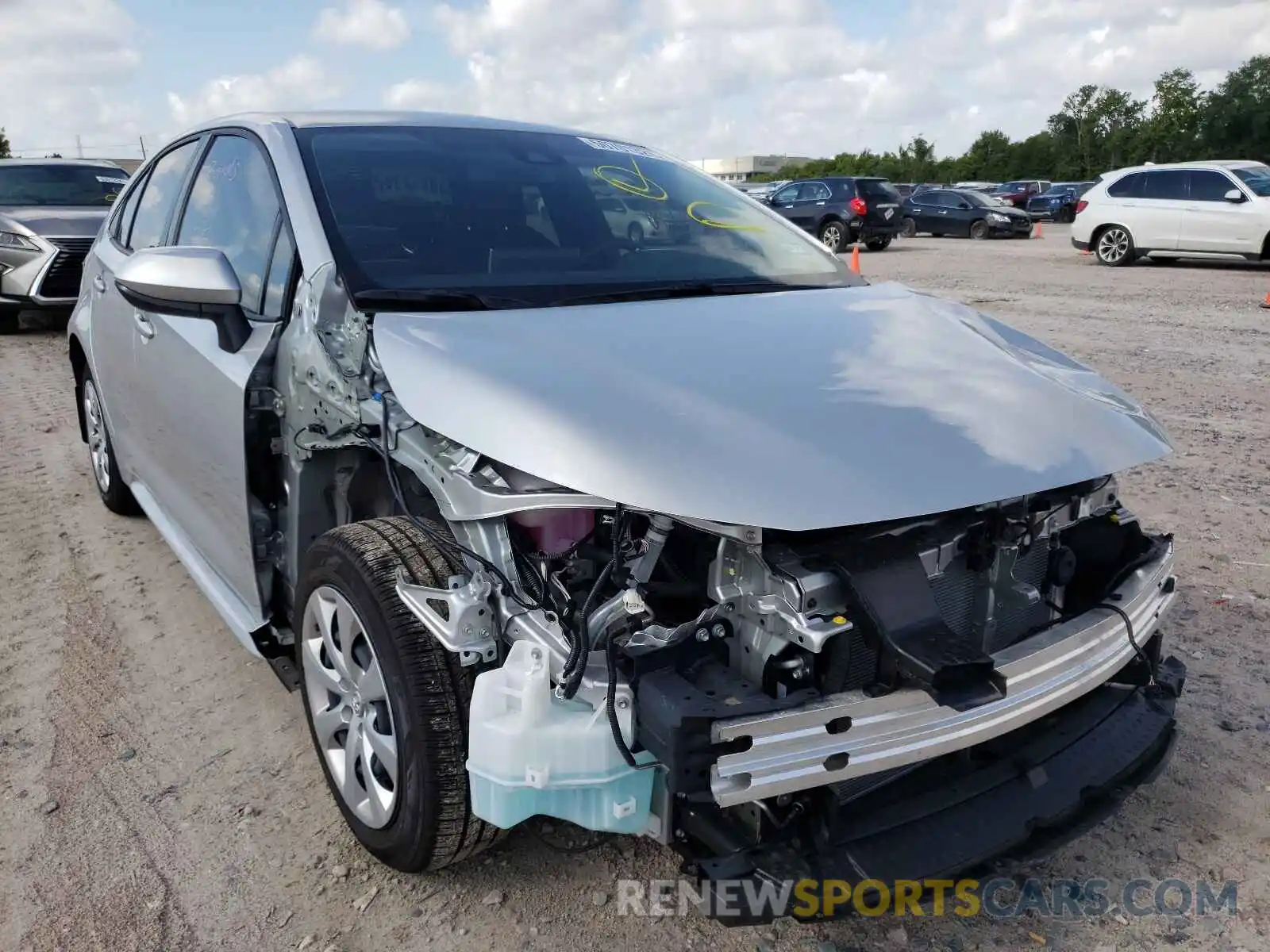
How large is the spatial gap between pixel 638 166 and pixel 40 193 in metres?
10.3

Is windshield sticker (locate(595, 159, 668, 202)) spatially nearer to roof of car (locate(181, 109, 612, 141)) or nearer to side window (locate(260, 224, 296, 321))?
roof of car (locate(181, 109, 612, 141))

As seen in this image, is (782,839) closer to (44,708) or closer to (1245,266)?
(44,708)

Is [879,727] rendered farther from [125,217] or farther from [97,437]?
[97,437]

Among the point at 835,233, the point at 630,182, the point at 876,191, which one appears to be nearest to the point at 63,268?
the point at 630,182

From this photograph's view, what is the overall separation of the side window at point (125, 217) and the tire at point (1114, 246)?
602 inches

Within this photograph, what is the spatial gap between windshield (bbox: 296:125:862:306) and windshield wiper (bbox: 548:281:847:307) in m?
0.02

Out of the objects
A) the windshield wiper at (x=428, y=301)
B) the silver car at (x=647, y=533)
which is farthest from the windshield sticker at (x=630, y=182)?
the windshield wiper at (x=428, y=301)

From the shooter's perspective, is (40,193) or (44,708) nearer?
(44,708)

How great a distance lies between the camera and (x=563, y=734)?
1.83 metres

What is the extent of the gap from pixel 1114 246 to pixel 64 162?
49.4 feet

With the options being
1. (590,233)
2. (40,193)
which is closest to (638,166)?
(590,233)

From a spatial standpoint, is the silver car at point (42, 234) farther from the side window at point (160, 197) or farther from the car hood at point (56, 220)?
the side window at point (160, 197)

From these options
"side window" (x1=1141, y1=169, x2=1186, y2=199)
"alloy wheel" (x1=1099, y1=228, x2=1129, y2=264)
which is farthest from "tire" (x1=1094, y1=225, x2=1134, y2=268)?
"side window" (x1=1141, y1=169, x2=1186, y2=199)

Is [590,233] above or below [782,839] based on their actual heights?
above
